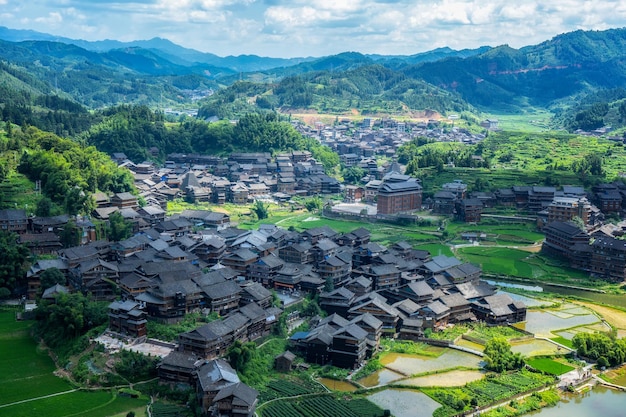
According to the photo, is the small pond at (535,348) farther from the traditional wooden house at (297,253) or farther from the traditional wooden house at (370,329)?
the traditional wooden house at (297,253)

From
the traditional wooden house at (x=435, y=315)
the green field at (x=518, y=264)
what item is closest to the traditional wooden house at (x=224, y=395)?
the traditional wooden house at (x=435, y=315)

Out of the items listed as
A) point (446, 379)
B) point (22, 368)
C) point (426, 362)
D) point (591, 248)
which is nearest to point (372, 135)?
point (591, 248)

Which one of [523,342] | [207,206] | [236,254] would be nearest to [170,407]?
[236,254]

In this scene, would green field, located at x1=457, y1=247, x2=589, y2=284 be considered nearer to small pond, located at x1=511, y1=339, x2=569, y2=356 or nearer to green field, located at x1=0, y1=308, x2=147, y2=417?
small pond, located at x1=511, y1=339, x2=569, y2=356

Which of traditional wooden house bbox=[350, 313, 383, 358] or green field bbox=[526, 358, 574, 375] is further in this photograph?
traditional wooden house bbox=[350, 313, 383, 358]

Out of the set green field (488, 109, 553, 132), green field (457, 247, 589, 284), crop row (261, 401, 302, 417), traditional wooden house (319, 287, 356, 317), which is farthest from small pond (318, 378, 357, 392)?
green field (488, 109, 553, 132)

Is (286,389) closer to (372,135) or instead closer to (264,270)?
(264,270)

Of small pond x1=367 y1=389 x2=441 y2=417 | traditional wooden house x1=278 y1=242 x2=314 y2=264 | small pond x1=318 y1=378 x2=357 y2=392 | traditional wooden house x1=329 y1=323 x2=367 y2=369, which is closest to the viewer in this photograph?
small pond x1=367 y1=389 x2=441 y2=417

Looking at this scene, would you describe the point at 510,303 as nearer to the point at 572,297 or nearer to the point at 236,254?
the point at 572,297
